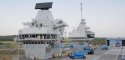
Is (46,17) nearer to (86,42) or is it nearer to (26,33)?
(26,33)

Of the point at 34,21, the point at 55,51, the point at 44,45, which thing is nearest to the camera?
the point at 44,45

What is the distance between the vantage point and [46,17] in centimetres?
5409

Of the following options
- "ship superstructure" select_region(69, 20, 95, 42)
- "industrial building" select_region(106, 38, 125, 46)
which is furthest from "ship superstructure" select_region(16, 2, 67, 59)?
"industrial building" select_region(106, 38, 125, 46)

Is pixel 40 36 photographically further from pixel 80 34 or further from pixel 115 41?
pixel 115 41

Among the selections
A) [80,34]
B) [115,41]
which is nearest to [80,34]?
[80,34]

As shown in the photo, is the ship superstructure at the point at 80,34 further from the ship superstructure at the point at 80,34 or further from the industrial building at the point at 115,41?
the industrial building at the point at 115,41

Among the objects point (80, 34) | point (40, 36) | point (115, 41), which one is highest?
point (40, 36)

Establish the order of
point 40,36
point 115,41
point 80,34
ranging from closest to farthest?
1. point 40,36
2. point 80,34
3. point 115,41

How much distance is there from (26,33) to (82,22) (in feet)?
128

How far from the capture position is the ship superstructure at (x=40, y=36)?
4994 centimetres

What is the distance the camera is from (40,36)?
5000 cm

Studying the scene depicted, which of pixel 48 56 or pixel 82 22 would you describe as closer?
pixel 48 56

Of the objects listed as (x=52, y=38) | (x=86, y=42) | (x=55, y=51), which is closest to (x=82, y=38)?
(x=86, y=42)

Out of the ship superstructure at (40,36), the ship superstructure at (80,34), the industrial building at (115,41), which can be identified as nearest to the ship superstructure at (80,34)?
the ship superstructure at (80,34)
